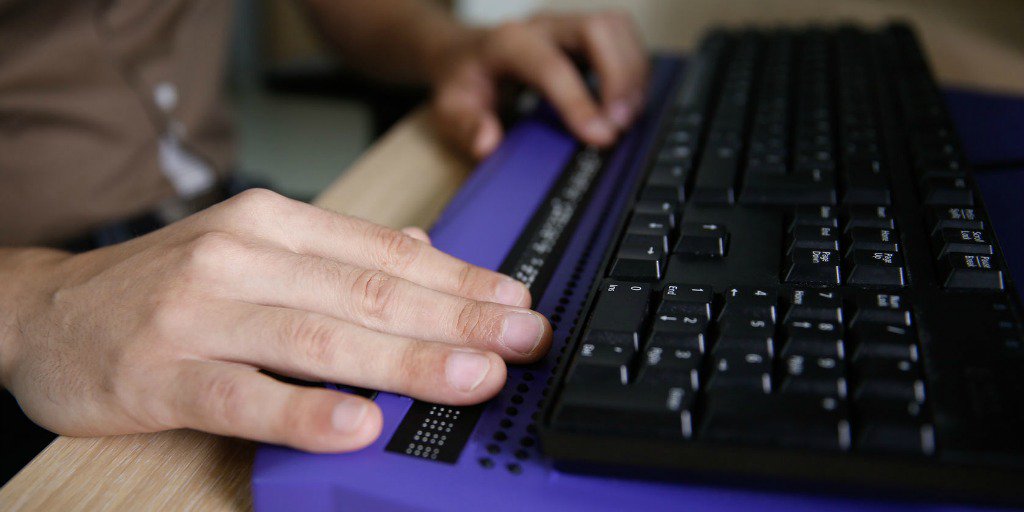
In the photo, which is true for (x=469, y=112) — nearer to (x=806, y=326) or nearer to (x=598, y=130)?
(x=598, y=130)

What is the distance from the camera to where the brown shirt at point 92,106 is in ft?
2.07

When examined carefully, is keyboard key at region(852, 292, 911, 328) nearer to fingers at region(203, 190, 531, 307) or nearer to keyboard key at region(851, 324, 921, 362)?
keyboard key at region(851, 324, 921, 362)

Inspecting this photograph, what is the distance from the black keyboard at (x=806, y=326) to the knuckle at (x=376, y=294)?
0.33ft

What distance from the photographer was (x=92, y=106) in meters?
0.67

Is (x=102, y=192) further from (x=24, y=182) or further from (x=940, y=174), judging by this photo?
(x=940, y=174)

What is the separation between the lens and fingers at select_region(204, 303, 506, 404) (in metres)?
0.33

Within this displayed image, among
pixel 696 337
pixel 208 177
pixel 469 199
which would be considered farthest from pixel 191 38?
pixel 696 337

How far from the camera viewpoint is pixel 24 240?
647mm

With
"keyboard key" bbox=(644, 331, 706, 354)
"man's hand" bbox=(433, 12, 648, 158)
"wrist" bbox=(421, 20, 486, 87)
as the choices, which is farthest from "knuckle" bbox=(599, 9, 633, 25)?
"keyboard key" bbox=(644, 331, 706, 354)

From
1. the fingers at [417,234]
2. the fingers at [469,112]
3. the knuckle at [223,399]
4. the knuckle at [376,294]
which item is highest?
the fingers at [469,112]

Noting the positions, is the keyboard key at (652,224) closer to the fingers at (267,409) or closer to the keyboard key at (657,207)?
the keyboard key at (657,207)

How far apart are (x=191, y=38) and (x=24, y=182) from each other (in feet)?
0.75

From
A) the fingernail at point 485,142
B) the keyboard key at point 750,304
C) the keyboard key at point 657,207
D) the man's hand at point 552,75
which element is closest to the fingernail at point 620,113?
the man's hand at point 552,75

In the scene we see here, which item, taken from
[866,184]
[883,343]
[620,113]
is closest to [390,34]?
[620,113]
